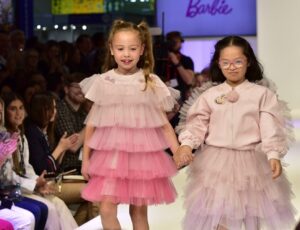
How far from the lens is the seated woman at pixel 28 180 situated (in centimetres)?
368

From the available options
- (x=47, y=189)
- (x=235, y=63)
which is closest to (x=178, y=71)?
(x=47, y=189)

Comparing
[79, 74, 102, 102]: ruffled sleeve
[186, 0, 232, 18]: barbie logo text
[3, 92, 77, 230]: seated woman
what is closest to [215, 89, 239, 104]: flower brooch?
[79, 74, 102, 102]: ruffled sleeve

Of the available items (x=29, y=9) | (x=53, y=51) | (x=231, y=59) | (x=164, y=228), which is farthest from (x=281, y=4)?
(x=231, y=59)

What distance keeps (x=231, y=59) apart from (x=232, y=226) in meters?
0.66

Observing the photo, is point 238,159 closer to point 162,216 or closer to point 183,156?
point 183,156

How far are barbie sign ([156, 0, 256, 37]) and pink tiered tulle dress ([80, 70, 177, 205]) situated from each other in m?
7.70

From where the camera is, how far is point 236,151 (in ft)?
9.19

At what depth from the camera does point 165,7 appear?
1114cm

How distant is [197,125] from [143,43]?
1.36ft

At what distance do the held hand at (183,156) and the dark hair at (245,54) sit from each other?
0.37 metres

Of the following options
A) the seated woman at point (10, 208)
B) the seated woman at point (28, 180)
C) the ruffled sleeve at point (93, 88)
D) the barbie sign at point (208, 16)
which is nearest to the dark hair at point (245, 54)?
the ruffled sleeve at point (93, 88)

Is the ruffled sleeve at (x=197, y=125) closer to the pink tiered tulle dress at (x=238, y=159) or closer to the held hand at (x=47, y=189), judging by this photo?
the pink tiered tulle dress at (x=238, y=159)

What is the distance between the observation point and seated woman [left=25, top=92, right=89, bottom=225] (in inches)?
157

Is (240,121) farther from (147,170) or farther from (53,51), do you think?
(53,51)
